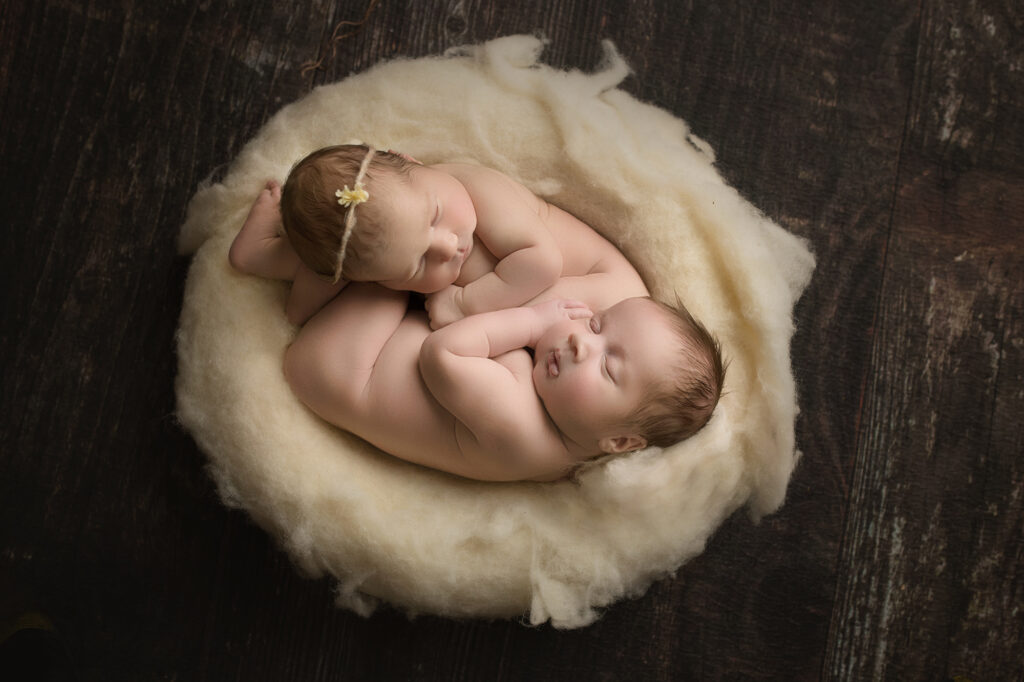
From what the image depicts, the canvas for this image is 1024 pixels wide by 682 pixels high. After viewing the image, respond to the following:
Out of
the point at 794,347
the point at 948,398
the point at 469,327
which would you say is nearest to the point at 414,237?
the point at 469,327

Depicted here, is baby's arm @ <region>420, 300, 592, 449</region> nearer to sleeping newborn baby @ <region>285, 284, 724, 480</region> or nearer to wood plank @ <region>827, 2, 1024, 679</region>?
sleeping newborn baby @ <region>285, 284, 724, 480</region>

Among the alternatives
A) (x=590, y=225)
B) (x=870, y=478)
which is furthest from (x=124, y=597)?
(x=870, y=478)

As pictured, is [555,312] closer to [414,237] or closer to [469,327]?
[469,327]

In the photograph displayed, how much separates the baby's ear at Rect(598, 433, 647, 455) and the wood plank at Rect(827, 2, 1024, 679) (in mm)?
582

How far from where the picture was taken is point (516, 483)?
55.6 inches

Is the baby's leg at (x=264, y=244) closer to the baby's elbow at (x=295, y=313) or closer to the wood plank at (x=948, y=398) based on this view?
the baby's elbow at (x=295, y=313)

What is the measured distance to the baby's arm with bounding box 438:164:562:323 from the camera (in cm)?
131

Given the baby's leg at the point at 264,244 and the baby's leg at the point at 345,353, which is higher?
the baby's leg at the point at 264,244

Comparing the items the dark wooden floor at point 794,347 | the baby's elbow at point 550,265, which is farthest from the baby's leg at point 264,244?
the baby's elbow at point 550,265

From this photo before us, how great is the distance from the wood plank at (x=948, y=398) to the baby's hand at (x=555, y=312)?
26.2 inches

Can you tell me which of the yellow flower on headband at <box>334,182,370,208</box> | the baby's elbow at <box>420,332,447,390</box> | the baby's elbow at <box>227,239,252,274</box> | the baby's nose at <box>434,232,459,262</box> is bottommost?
the baby's elbow at <box>420,332,447,390</box>

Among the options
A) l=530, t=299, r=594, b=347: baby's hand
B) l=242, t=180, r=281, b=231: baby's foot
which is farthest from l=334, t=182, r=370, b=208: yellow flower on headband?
l=530, t=299, r=594, b=347: baby's hand

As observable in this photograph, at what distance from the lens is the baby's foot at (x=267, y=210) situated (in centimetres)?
131

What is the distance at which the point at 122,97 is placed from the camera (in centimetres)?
147
